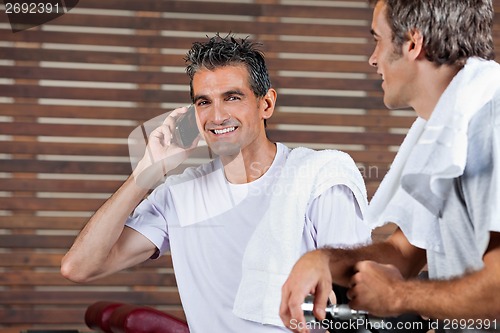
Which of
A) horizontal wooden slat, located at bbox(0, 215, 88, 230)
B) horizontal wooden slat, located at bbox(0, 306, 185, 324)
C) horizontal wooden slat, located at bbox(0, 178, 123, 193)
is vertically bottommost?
horizontal wooden slat, located at bbox(0, 306, 185, 324)

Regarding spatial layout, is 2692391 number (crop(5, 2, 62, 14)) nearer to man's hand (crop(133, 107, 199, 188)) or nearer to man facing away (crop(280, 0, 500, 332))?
man's hand (crop(133, 107, 199, 188))

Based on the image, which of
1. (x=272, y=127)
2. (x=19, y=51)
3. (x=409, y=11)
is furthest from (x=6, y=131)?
(x=409, y=11)

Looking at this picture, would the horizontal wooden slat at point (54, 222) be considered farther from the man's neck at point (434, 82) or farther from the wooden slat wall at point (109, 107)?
the man's neck at point (434, 82)

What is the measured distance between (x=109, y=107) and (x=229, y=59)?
171cm

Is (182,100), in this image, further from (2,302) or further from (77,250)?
(77,250)

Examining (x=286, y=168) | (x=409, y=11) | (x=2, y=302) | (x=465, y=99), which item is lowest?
(x=2, y=302)

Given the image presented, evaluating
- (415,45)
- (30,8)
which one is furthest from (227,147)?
(30,8)

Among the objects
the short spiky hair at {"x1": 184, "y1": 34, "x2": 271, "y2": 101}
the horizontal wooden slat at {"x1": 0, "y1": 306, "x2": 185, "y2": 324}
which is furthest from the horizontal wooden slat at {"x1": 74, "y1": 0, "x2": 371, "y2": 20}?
the short spiky hair at {"x1": 184, "y1": 34, "x2": 271, "y2": 101}

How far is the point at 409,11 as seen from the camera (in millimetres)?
1131

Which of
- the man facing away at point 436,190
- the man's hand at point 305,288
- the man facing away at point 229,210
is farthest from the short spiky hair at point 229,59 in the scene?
the man's hand at point 305,288

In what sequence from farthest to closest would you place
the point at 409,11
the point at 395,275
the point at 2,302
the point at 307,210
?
the point at 2,302, the point at 307,210, the point at 409,11, the point at 395,275

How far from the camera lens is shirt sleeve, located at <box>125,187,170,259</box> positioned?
2.01m

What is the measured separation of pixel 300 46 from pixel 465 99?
9.12ft

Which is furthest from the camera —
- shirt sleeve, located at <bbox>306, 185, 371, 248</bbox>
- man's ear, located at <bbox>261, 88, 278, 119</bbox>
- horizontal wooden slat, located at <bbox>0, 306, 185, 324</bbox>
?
horizontal wooden slat, located at <bbox>0, 306, 185, 324</bbox>
